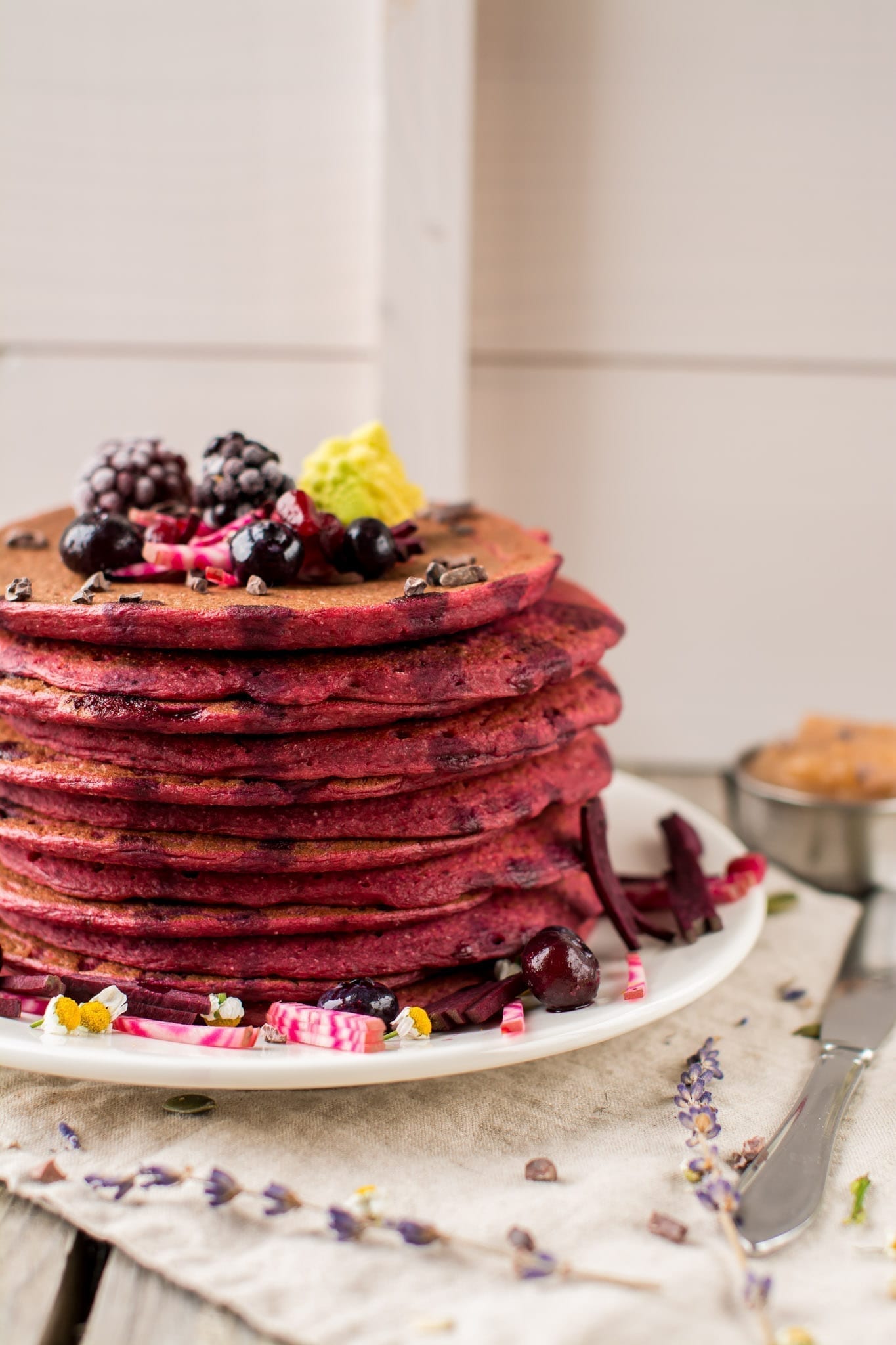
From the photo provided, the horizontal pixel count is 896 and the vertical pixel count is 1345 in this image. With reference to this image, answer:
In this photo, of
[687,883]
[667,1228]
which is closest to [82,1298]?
[667,1228]

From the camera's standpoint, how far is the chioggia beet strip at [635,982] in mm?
1491

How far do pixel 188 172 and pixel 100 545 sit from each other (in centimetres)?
148

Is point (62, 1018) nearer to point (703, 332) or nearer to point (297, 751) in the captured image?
point (297, 751)

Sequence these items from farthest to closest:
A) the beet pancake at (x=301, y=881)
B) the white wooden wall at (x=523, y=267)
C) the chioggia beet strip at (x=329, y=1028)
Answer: the white wooden wall at (x=523, y=267) < the beet pancake at (x=301, y=881) < the chioggia beet strip at (x=329, y=1028)

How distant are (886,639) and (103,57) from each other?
222 centimetres

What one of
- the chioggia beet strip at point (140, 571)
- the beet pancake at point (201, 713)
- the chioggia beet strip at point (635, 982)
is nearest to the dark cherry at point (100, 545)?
the chioggia beet strip at point (140, 571)

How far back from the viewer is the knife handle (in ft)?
3.97

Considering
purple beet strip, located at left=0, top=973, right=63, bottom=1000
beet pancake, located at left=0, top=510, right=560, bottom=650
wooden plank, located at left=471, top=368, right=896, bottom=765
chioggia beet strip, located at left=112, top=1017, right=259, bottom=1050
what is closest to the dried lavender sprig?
chioggia beet strip, located at left=112, top=1017, right=259, bottom=1050

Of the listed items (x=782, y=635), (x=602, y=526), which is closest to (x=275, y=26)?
(x=602, y=526)

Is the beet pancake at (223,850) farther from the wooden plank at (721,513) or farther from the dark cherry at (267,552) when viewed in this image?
the wooden plank at (721,513)

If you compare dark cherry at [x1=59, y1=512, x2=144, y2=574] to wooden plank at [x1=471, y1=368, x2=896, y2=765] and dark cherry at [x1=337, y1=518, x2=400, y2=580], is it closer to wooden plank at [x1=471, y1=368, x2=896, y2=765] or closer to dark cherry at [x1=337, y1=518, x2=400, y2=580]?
dark cherry at [x1=337, y1=518, x2=400, y2=580]

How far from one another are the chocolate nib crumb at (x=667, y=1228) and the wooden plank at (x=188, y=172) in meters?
2.11

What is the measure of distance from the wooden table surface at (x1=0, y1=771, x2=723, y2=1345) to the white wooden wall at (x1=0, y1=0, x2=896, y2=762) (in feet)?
6.08

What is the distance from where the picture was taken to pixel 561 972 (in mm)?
1454
